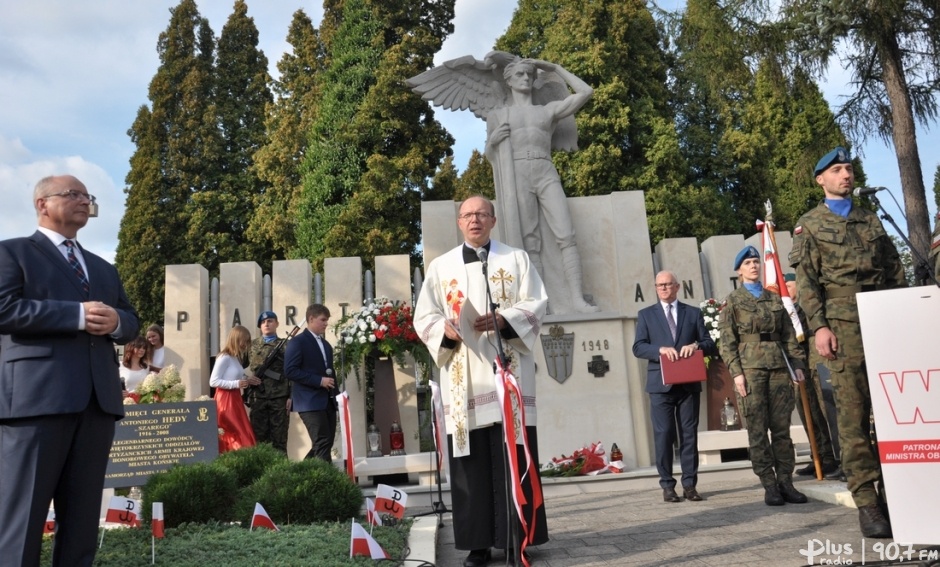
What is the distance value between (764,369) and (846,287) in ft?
6.21

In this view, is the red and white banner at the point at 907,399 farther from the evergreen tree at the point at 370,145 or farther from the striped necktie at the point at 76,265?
the evergreen tree at the point at 370,145

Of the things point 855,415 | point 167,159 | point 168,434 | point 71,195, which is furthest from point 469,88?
point 167,159

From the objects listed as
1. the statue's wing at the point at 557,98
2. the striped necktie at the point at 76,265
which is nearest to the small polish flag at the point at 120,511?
the striped necktie at the point at 76,265

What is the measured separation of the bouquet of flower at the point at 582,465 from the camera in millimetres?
9352

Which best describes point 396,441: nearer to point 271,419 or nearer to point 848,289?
point 271,419

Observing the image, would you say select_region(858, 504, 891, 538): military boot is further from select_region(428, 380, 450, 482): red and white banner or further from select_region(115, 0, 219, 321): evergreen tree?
select_region(115, 0, 219, 321): evergreen tree

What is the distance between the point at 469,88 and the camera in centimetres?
1212

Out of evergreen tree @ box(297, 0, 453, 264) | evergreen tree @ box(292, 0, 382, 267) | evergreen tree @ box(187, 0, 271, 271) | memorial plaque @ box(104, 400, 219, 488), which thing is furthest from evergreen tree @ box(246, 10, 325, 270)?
memorial plaque @ box(104, 400, 219, 488)

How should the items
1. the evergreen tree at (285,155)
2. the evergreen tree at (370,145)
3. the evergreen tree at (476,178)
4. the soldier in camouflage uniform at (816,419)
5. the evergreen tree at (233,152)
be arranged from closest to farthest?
the soldier in camouflage uniform at (816,419) → the evergreen tree at (370,145) → the evergreen tree at (285,155) → the evergreen tree at (233,152) → the evergreen tree at (476,178)

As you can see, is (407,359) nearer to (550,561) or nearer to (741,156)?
(550,561)

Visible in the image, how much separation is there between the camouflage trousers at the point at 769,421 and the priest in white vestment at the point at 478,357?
2.50 metres

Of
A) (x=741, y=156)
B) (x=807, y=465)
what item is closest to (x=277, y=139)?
(x=741, y=156)

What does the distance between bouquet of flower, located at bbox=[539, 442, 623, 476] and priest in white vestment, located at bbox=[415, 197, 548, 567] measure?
416 centimetres

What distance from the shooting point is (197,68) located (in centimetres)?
2973
